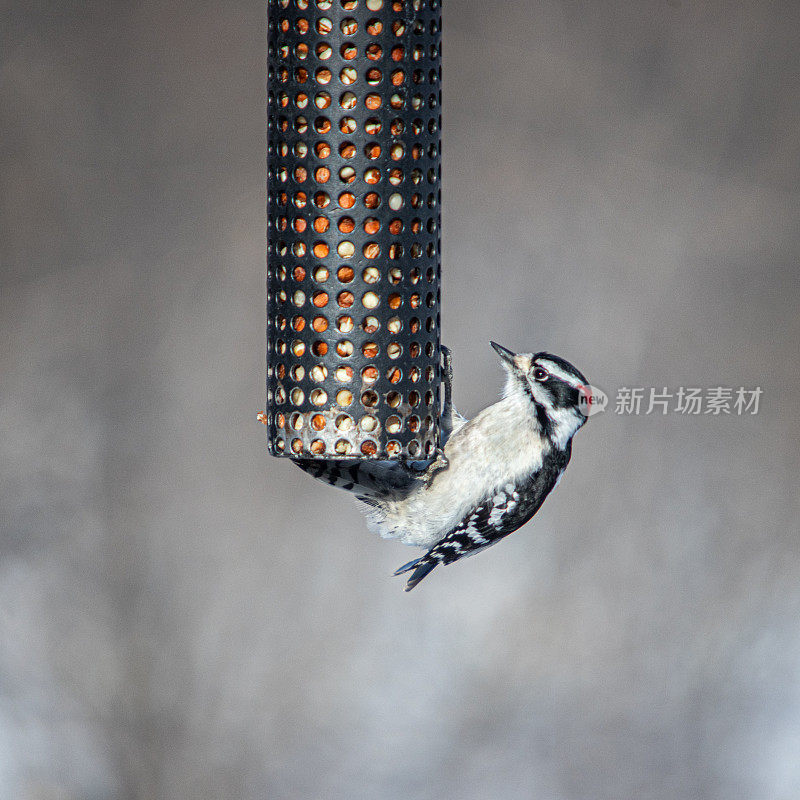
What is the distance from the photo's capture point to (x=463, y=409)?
3.52 meters

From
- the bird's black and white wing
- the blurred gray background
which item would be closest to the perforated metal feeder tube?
the bird's black and white wing

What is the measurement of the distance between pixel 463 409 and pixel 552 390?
1512 millimetres

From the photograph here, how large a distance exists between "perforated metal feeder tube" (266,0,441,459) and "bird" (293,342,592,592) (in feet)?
0.94

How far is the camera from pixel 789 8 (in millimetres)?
3564

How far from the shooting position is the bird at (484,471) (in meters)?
2.00

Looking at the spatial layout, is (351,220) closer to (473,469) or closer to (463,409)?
(473,469)

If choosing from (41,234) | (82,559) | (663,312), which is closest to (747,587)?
(663,312)

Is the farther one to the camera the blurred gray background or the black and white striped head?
the blurred gray background

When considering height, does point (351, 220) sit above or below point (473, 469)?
above

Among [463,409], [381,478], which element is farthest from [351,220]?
[463,409]

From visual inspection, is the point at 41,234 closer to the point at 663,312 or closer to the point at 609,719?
the point at 663,312

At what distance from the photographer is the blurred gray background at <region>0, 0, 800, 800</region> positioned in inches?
139

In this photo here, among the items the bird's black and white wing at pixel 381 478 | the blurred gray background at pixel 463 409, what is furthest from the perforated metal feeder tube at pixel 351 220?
the blurred gray background at pixel 463 409

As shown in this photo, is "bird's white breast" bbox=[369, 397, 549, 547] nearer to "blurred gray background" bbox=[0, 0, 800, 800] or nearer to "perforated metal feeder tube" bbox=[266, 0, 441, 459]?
"perforated metal feeder tube" bbox=[266, 0, 441, 459]
